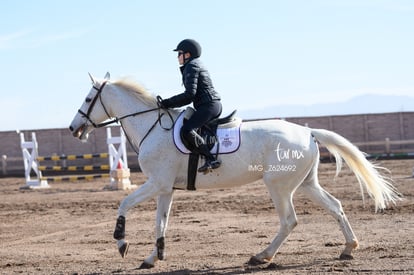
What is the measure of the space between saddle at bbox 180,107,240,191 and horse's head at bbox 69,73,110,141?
1370 mm

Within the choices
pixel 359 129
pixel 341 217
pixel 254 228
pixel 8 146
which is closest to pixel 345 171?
pixel 359 129

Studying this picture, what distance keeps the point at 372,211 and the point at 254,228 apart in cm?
283

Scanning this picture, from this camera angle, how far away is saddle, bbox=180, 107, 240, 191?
31.0 ft

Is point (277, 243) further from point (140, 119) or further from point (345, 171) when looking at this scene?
point (345, 171)

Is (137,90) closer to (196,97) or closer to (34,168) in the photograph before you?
(196,97)

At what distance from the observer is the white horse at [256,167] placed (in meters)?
9.27

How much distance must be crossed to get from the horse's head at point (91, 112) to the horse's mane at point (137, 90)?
0.25 metres

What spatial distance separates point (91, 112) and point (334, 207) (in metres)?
3.76

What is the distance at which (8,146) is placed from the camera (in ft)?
124

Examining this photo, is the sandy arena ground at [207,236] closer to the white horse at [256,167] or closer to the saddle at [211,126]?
the white horse at [256,167]

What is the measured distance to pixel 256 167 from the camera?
948 centimetres

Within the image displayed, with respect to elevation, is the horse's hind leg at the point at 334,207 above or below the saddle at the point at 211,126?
below

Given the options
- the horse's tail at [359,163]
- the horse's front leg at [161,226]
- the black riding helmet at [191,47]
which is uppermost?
the black riding helmet at [191,47]

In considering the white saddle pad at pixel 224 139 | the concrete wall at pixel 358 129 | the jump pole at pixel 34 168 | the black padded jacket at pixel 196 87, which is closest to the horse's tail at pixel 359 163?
the white saddle pad at pixel 224 139
